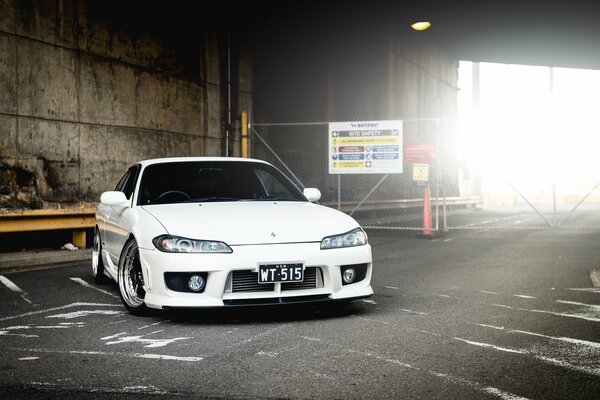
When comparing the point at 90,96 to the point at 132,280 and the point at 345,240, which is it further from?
the point at 345,240

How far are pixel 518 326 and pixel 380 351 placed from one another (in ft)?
4.53

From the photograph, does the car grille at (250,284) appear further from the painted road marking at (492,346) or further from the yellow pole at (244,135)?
the yellow pole at (244,135)

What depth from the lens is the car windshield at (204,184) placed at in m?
6.50

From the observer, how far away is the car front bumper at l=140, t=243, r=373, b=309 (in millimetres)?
5207

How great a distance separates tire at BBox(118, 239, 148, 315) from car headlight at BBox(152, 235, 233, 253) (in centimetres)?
51

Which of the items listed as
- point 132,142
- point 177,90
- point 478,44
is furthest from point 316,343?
point 478,44

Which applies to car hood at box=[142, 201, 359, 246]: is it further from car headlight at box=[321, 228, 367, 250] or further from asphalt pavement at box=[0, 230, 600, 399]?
asphalt pavement at box=[0, 230, 600, 399]

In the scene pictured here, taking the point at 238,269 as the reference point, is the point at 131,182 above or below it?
above

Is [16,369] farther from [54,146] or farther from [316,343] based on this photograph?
[54,146]

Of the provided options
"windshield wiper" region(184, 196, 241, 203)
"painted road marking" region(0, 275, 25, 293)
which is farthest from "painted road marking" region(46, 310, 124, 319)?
"painted road marking" region(0, 275, 25, 293)

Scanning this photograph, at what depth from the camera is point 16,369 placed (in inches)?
163

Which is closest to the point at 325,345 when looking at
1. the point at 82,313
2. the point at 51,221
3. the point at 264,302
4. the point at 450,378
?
the point at 264,302

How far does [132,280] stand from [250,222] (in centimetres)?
117

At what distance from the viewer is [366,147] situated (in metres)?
14.5
